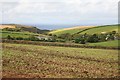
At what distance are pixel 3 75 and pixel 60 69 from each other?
389 cm

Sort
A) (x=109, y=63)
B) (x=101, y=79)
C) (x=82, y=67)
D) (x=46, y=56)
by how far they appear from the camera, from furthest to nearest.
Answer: (x=46, y=56), (x=109, y=63), (x=82, y=67), (x=101, y=79)

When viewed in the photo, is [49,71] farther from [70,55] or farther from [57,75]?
[70,55]

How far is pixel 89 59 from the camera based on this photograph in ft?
64.2

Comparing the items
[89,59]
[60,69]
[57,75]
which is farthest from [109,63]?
[57,75]

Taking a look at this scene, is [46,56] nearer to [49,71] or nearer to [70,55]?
[70,55]

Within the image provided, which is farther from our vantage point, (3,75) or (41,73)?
(41,73)

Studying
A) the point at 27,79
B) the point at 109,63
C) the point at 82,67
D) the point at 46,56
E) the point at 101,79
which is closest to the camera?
the point at 27,79

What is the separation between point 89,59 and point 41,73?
6.11m

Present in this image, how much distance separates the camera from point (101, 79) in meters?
14.1

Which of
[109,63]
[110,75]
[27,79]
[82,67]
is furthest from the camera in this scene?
[109,63]

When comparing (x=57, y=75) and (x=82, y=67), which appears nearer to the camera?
(x=57, y=75)

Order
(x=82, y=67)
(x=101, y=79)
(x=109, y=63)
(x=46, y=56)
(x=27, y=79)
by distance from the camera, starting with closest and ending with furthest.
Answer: (x=27, y=79), (x=101, y=79), (x=82, y=67), (x=109, y=63), (x=46, y=56)

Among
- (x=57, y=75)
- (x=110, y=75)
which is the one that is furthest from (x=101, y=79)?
(x=57, y=75)

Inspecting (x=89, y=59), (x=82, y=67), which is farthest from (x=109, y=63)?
(x=82, y=67)
